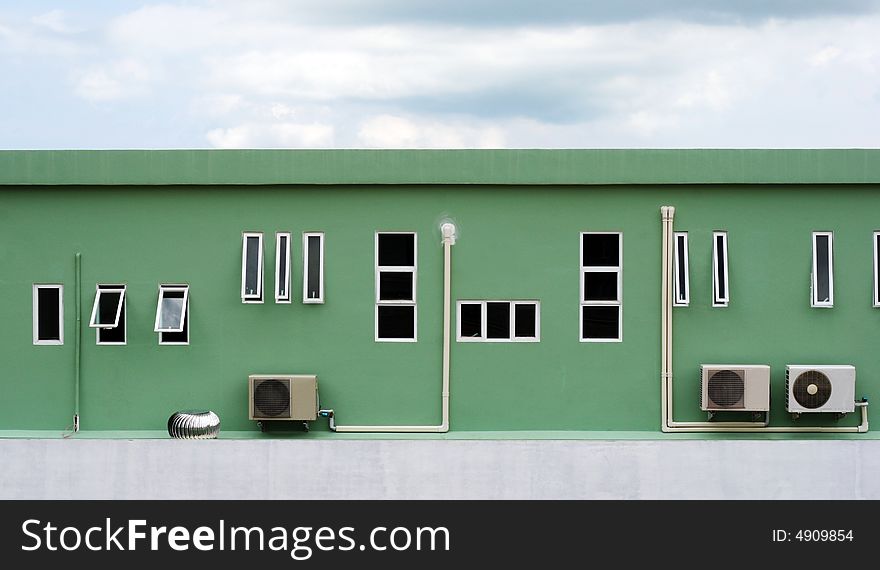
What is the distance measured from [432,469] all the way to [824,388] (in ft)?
12.0

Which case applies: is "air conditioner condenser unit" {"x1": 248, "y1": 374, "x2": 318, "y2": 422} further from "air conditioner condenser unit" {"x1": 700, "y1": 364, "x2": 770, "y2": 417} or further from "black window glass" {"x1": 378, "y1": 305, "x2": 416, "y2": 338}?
"air conditioner condenser unit" {"x1": 700, "y1": 364, "x2": 770, "y2": 417}

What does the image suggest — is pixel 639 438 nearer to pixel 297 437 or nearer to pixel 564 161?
pixel 564 161

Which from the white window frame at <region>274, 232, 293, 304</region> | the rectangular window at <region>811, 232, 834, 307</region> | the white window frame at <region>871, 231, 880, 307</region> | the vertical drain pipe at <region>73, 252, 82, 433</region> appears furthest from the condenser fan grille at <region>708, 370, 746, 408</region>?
the vertical drain pipe at <region>73, 252, 82, 433</region>

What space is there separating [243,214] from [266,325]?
1.06 m

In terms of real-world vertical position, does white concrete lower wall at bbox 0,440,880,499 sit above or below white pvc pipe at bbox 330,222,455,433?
below

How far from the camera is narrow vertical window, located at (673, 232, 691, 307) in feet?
26.3

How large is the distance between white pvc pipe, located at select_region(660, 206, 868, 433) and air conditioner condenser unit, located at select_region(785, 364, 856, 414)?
1.00 feet

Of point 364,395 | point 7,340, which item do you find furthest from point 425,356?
point 7,340

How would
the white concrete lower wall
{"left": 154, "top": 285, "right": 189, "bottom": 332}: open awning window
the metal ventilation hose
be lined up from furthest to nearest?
{"left": 154, "top": 285, "right": 189, "bottom": 332}: open awning window
the metal ventilation hose
the white concrete lower wall

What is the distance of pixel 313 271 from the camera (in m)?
8.11

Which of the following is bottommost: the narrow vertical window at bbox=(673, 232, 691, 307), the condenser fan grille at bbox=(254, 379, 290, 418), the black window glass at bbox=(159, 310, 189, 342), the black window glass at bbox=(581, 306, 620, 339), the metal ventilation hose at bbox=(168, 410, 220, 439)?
the metal ventilation hose at bbox=(168, 410, 220, 439)

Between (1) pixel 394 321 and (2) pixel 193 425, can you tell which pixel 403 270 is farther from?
(2) pixel 193 425

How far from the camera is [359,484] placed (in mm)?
7512

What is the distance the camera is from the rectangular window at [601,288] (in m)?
8.14
